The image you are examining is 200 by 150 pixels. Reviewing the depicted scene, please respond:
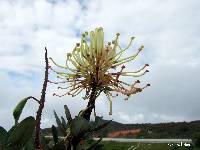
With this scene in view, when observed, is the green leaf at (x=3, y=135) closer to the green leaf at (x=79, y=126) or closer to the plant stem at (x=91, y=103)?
the green leaf at (x=79, y=126)

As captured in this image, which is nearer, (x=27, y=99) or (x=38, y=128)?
(x=38, y=128)

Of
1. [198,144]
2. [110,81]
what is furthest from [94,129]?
[198,144]

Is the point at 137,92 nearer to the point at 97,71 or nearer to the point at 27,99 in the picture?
the point at 97,71

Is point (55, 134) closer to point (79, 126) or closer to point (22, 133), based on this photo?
point (79, 126)

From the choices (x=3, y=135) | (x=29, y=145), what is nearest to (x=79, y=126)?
(x=29, y=145)

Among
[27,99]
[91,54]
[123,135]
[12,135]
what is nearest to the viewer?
[12,135]

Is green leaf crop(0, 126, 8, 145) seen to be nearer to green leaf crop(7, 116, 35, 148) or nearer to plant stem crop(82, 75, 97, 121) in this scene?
green leaf crop(7, 116, 35, 148)

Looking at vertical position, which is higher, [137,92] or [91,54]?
[91,54]
